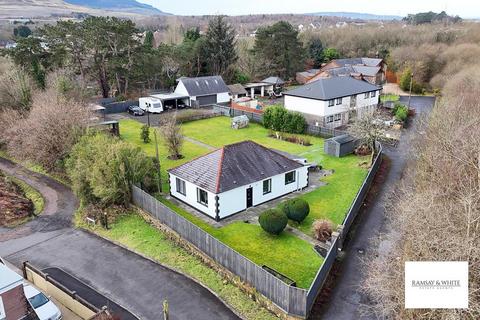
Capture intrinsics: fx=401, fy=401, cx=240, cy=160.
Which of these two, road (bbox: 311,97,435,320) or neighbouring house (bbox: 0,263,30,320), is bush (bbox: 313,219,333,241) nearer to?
road (bbox: 311,97,435,320)

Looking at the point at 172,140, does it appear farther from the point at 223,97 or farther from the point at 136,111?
the point at 223,97

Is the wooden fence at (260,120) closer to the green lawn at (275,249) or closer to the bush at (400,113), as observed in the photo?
the bush at (400,113)

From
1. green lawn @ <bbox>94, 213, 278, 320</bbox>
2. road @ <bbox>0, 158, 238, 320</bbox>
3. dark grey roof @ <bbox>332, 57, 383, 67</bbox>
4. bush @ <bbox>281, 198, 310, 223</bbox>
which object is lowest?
road @ <bbox>0, 158, 238, 320</bbox>

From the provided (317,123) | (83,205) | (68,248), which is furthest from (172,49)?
(68,248)

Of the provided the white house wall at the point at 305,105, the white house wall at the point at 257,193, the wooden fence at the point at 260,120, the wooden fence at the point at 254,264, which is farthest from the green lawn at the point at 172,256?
the white house wall at the point at 305,105

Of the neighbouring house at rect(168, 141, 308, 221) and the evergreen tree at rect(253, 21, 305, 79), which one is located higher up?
the evergreen tree at rect(253, 21, 305, 79)

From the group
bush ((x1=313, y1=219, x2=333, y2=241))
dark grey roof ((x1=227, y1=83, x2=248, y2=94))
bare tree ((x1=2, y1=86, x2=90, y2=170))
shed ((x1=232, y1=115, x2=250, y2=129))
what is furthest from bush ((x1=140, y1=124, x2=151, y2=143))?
bush ((x1=313, y1=219, x2=333, y2=241))

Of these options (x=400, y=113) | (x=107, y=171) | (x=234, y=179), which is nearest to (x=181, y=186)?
(x=234, y=179)
